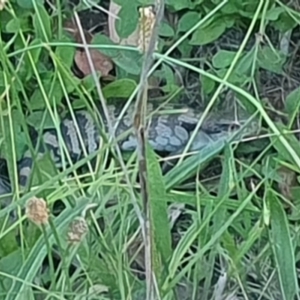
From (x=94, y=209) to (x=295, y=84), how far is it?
811 millimetres

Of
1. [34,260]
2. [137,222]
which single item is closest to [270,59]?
[137,222]

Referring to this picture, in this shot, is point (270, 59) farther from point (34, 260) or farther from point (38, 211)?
point (38, 211)

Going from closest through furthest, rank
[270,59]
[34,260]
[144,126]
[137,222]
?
[144,126] < [34,260] < [137,222] < [270,59]

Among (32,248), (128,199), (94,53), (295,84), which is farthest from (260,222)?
(94,53)

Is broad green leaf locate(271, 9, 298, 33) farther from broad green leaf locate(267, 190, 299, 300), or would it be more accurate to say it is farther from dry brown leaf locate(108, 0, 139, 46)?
broad green leaf locate(267, 190, 299, 300)

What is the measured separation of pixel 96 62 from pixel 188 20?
0.96ft

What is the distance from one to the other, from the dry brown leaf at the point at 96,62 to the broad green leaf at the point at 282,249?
2.76 feet

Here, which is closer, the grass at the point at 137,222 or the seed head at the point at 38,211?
the seed head at the point at 38,211

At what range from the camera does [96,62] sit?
96.6 inches

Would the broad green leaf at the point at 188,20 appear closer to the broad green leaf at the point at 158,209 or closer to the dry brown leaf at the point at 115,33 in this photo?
the dry brown leaf at the point at 115,33

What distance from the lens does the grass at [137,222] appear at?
68.4 inches

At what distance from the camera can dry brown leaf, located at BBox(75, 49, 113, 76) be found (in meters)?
2.43

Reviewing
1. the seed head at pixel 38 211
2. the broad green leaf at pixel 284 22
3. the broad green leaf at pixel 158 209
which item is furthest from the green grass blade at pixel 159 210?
the broad green leaf at pixel 284 22

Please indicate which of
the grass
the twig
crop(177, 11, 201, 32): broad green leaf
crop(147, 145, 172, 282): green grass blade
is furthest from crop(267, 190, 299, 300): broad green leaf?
crop(177, 11, 201, 32): broad green leaf
